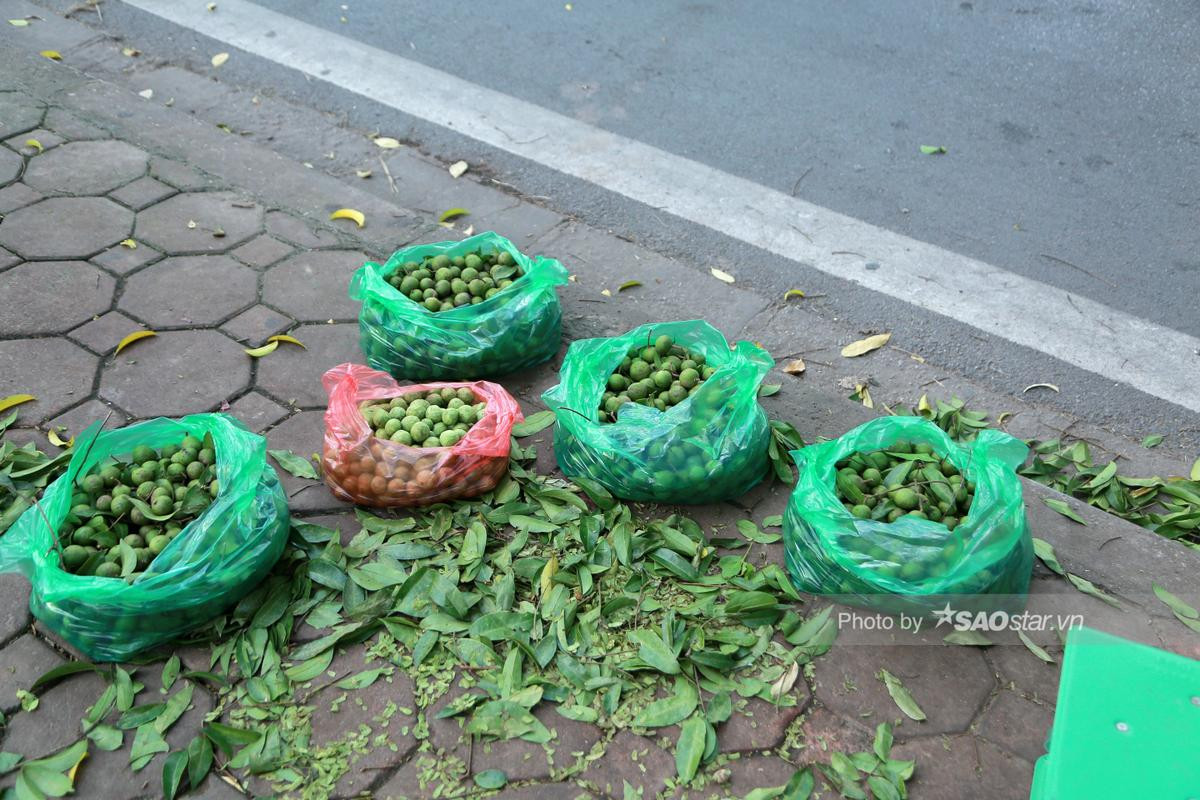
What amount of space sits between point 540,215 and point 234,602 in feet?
7.17

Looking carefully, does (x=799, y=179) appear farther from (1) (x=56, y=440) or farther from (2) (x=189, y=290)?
(1) (x=56, y=440)

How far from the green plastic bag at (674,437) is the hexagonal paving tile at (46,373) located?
1588 mm

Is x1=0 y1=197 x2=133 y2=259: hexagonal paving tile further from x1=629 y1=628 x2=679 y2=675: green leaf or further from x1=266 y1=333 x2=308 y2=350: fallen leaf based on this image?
x1=629 y1=628 x2=679 y2=675: green leaf

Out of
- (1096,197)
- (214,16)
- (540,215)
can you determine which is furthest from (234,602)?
(214,16)

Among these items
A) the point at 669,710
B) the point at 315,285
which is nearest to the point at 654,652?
the point at 669,710

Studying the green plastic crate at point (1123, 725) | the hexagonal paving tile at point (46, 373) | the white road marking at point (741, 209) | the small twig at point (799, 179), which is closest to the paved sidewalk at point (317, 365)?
the hexagonal paving tile at point (46, 373)

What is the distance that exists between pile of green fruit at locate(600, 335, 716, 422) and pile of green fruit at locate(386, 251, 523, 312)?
0.54m

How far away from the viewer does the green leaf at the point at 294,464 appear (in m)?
2.90

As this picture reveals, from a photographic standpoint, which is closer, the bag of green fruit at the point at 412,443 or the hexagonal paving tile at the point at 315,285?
the bag of green fruit at the point at 412,443

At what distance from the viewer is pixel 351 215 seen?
399 centimetres

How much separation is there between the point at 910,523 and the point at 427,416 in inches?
53.2

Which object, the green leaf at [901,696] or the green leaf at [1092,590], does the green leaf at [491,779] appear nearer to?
the green leaf at [901,696]

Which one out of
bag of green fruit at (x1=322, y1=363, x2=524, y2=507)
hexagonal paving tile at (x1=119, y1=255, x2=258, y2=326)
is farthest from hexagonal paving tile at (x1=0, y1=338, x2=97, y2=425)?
bag of green fruit at (x1=322, y1=363, x2=524, y2=507)

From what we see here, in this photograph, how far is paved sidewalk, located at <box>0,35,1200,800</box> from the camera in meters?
2.22
